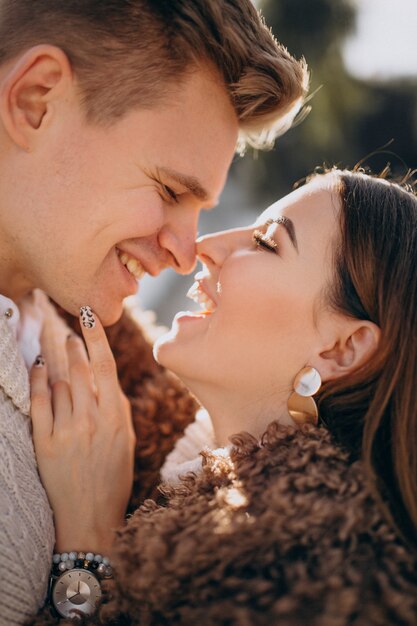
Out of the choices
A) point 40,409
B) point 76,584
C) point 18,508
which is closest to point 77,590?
point 76,584

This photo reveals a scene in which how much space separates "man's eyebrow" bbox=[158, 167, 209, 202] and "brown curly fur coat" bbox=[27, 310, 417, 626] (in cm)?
93

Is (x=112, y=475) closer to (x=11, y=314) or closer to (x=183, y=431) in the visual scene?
(x=183, y=431)

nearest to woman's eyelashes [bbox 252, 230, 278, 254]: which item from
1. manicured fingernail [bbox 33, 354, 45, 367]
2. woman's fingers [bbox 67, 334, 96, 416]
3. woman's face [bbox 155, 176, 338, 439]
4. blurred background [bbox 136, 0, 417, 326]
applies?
woman's face [bbox 155, 176, 338, 439]

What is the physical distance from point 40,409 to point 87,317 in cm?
36

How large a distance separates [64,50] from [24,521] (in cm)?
146

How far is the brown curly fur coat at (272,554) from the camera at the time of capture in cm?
121

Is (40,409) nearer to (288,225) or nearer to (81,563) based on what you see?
(81,563)

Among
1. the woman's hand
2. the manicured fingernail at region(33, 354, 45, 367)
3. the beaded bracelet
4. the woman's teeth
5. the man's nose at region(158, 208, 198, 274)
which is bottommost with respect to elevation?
the beaded bracelet

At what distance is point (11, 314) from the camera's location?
6.63ft

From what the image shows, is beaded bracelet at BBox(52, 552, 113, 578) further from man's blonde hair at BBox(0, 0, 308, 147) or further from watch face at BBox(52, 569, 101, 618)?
man's blonde hair at BBox(0, 0, 308, 147)

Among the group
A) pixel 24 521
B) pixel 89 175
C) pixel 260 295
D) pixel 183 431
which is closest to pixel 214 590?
pixel 24 521

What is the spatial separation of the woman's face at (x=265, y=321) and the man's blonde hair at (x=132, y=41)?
56cm

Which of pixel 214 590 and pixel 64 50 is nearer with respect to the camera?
pixel 214 590

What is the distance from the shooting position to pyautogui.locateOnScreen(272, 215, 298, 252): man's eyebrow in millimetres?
1894
